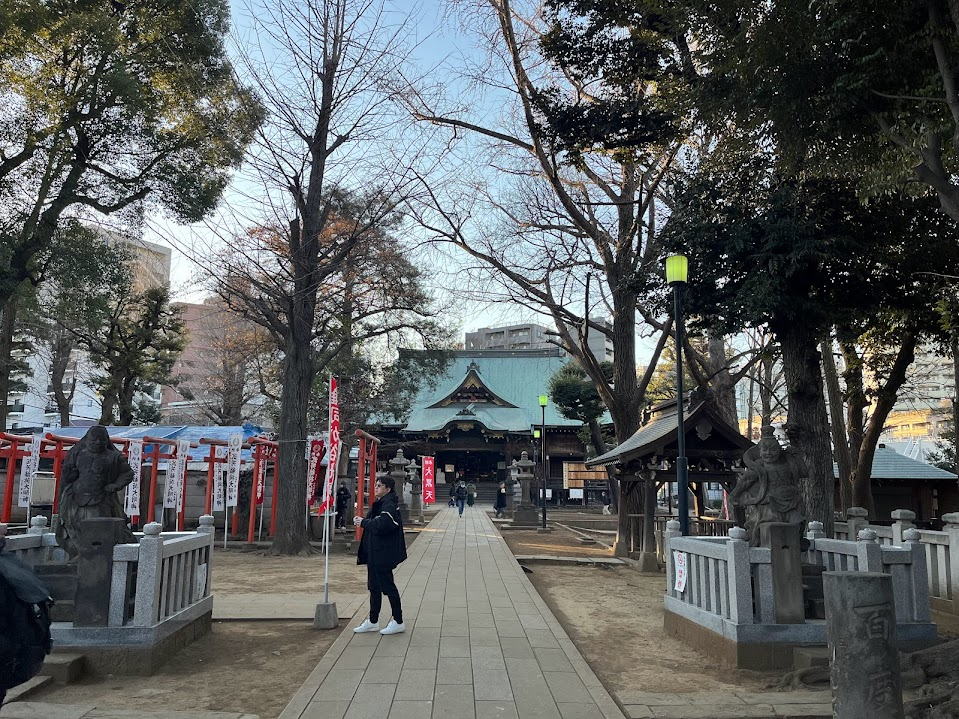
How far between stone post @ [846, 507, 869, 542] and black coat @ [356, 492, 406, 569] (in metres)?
6.91

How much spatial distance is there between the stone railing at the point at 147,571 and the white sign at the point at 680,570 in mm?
4948

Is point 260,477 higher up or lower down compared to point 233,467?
lower down

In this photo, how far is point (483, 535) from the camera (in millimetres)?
18875

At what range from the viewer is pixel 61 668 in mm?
5027

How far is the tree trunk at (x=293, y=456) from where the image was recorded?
47.1ft

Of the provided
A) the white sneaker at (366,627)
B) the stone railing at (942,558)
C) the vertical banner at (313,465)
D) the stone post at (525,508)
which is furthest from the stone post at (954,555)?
the stone post at (525,508)

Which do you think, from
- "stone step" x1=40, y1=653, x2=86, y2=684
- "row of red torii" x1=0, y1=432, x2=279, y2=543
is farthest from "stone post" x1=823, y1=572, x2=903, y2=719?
"row of red torii" x1=0, y1=432, x2=279, y2=543

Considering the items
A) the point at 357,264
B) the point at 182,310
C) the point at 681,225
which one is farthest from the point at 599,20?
the point at 182,310

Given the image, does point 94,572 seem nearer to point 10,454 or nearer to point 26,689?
point 26,689

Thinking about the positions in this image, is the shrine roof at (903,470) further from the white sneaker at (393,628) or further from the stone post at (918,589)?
the white sneaker at (393,628)

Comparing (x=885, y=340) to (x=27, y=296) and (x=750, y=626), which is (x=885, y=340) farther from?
(x=27, y=296)

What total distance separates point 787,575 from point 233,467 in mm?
12949

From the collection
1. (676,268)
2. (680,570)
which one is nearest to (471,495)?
(676,268)

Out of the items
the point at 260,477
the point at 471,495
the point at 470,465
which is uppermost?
the point at 470,465
